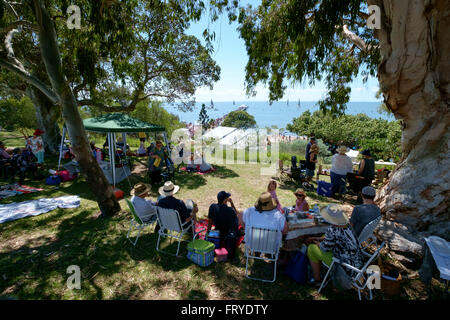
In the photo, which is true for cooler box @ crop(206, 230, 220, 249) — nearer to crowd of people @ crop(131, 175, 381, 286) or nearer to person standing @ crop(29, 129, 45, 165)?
crowd of people @ crop(131, 175, 381, 286)

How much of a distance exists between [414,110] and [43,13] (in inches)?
309

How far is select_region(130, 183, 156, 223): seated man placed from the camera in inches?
177

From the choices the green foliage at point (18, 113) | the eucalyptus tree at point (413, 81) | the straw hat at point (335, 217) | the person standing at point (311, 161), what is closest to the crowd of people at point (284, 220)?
the straw hat at point (335, 217)

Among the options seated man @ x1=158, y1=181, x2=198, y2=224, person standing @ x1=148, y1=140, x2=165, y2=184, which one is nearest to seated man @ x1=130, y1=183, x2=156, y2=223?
seated man @ x1=158, y1=181, x2=198, y2=224

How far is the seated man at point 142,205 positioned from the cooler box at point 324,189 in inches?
233

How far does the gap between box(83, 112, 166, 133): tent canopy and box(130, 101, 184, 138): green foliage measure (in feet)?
33.9

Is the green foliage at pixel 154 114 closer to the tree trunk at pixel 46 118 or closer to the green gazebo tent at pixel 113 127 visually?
the tree trunk at pixel 46 118

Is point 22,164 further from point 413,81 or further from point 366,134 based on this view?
point 366,134

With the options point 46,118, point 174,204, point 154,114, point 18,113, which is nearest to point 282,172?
point 174,204

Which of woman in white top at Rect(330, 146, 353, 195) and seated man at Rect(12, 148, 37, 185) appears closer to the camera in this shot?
woman in white top at Rect(330, 146, 353, 195)

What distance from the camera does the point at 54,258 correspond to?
3.95 meters

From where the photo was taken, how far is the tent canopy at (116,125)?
25.6 ft

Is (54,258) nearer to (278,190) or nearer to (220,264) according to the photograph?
(220,264)

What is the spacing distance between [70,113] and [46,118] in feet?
38.2
